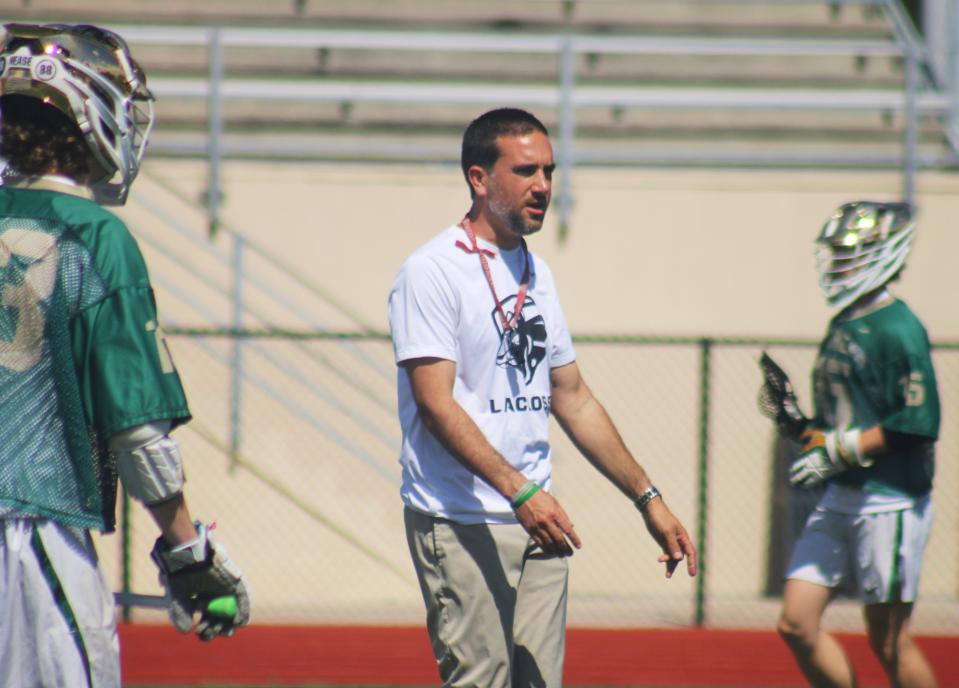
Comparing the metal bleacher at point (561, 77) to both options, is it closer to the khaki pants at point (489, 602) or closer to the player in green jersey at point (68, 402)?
the khaki pants at point (489, 602)

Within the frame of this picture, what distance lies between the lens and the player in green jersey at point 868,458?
455 cm

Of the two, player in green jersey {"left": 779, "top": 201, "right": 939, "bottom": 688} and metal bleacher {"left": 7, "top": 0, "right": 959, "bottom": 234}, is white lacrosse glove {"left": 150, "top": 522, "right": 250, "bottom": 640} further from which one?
metal bleacher {"left": 7, "top": 0, "right": 959, "bottom": 234}

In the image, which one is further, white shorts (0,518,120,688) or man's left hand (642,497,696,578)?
man's left hand (642,497,696,578)

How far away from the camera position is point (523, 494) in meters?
3.44

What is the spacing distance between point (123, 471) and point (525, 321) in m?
1.55

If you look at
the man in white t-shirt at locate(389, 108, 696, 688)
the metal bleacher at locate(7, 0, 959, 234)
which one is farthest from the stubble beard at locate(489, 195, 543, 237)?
the metal bleacher at locate(7, 0, 959, 234)

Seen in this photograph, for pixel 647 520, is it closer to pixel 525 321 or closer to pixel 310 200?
pixel 525 321

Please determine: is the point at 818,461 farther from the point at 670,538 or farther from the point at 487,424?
the point at 487,424

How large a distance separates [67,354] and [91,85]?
57 cm

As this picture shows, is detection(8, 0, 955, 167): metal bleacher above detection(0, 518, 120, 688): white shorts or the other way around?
above

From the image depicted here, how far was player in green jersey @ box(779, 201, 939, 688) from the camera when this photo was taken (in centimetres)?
455

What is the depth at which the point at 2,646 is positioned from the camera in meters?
2.59

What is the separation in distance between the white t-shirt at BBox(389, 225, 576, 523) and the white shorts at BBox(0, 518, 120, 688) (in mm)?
1284

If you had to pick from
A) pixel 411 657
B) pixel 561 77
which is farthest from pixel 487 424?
pixel 561 77
